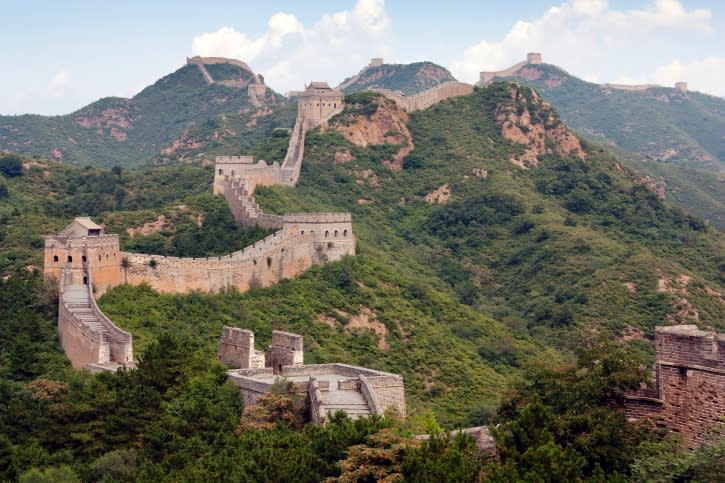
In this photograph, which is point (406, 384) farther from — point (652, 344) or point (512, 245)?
point (512, 245)

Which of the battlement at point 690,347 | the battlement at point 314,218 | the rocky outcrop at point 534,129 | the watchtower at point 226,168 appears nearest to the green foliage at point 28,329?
the battlement at point 314,218

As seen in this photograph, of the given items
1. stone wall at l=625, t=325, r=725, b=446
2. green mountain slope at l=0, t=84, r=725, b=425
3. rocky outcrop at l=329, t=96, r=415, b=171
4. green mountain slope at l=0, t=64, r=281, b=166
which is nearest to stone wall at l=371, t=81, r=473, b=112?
green mountain slope at l=0, t=84, r=725, b=425

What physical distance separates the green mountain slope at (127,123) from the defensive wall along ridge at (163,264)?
69970 mm

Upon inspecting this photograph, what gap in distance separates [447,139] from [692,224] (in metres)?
18.3

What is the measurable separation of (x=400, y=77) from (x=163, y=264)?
117351 mm

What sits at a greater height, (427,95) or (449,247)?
(427,95)

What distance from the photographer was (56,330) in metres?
42.2

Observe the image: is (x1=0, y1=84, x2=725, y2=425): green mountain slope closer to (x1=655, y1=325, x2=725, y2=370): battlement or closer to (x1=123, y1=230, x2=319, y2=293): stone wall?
(x1=123, y1=230, x2=319, y2=293): stone wall

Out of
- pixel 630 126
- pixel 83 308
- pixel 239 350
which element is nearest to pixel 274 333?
pixel 239 350

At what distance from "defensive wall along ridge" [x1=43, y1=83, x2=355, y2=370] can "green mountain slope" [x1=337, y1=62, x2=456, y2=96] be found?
96.1 meters

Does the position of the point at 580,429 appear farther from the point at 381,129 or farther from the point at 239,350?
the point at 381,129

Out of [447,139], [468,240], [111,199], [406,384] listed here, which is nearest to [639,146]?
[447,139]

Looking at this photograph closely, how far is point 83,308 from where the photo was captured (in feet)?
139

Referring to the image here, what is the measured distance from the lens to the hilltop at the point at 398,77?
15738cm
